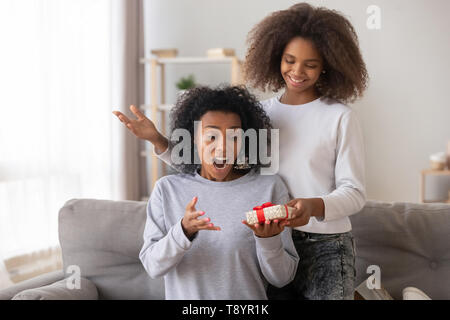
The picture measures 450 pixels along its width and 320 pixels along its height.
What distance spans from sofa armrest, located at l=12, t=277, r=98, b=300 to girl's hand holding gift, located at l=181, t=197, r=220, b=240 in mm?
468

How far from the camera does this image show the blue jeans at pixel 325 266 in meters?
1.01

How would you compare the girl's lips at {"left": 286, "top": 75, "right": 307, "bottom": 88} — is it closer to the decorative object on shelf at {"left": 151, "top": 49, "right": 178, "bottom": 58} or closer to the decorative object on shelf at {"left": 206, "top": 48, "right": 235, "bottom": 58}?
the decorative object on shelf at {"left": 206, "top": 48, "right": 235, "bottom": 58}

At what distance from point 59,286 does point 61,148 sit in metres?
1.43

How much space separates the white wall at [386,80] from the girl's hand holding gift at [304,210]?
1.58 metres

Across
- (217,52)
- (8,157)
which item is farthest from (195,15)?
(8,157)

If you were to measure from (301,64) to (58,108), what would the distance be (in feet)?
5.89

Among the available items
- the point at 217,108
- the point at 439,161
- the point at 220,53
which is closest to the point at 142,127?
the point at 217,108

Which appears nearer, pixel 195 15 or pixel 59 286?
pixel 59 286

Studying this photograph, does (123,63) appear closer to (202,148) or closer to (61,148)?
(61,148)

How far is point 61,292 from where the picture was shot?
1197mm

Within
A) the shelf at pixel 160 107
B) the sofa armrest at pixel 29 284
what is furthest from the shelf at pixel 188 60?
the sofa armrest at pixel 29 284

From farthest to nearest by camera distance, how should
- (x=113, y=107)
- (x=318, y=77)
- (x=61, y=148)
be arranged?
(x=113, y=107)
(x=61, y=148)
(x=318, y=77)

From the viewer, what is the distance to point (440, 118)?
9.89 ft
